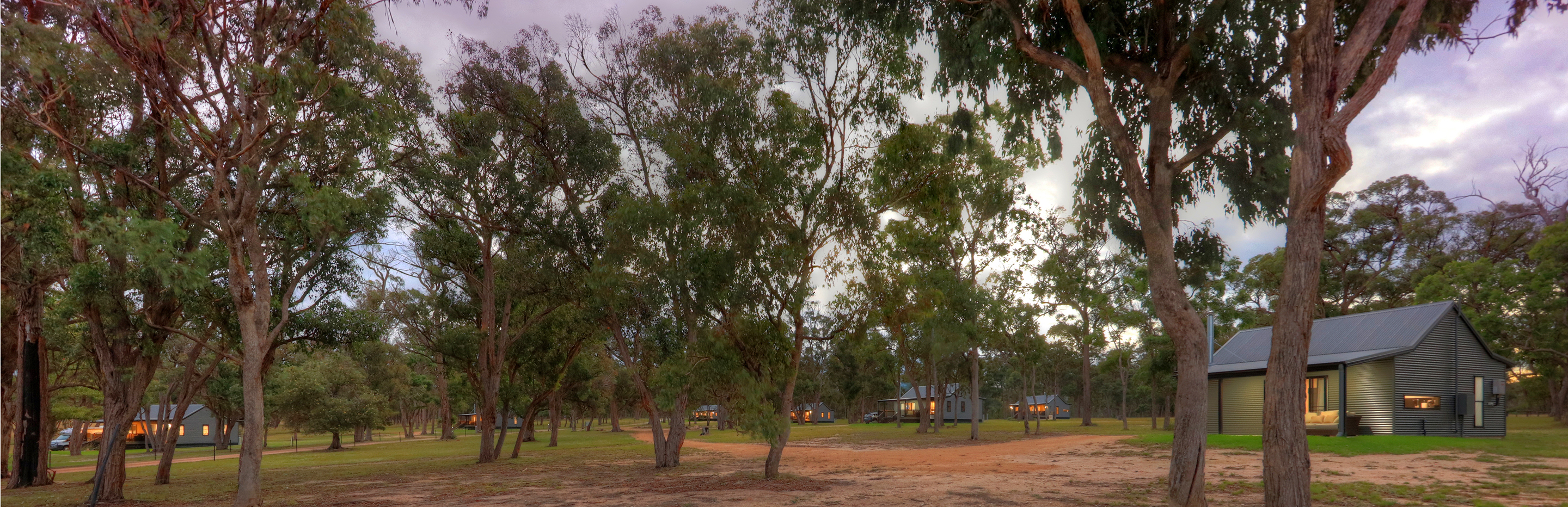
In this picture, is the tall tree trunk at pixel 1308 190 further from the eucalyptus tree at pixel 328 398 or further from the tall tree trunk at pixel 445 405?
the tall tree trunk at pixel 445 405

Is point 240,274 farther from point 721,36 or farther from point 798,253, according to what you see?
point 721,36

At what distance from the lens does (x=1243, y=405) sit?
1238 inches

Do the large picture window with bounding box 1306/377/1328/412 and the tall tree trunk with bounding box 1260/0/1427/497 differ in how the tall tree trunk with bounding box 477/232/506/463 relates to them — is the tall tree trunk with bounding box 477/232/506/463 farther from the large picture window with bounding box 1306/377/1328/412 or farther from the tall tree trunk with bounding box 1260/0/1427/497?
the large picture window with bounding box 1306/377/1328/412

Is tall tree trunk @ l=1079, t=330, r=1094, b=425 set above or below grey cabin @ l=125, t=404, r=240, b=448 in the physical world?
above

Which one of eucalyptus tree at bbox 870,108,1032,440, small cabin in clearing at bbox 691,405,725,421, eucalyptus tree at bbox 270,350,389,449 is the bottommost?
small cabin in clearing at bbox 691,405,725,421

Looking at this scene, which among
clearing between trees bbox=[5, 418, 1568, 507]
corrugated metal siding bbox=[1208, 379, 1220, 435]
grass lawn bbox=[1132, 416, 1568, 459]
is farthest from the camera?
corrugated metal siding bbox=[1208, 379, 1220, 435]

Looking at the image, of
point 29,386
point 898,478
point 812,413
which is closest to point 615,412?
point 812,413

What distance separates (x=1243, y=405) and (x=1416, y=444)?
957cm

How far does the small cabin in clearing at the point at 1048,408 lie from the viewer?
89375 mm

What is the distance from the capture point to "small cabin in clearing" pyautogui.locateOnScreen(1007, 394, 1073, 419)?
89.4m

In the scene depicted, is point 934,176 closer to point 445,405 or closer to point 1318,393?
point 1318,393

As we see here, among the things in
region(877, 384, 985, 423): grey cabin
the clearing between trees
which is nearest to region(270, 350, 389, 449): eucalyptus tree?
the clearing between trees

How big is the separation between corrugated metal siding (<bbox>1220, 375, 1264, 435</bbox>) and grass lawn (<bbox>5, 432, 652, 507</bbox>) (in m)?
23.6

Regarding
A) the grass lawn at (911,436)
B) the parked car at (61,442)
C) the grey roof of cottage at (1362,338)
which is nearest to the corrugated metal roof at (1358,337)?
the grey roof of cottage at (1362,338)
